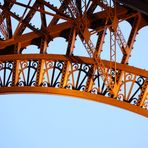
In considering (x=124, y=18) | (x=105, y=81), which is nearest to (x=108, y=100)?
(x=105, y=81)

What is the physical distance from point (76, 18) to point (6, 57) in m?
2.43

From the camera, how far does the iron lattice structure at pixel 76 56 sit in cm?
1452

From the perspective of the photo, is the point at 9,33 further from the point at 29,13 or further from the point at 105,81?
the point at 105,81

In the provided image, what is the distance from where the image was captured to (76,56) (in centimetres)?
1528

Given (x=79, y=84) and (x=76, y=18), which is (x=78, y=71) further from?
(x=76, y=18)

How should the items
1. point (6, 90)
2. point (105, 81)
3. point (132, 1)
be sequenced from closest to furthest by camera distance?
point (132, 1) → point (105, 81) → point (6, 90)

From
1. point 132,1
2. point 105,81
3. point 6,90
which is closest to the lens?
point 132,1

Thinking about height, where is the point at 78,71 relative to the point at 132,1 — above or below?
below

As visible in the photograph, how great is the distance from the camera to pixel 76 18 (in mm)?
14719

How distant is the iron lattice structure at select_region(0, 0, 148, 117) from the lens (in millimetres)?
14523

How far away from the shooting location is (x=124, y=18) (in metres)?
15.0

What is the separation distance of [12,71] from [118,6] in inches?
140

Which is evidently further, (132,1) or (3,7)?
(3,7)

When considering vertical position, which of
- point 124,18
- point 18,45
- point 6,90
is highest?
point 124,18
